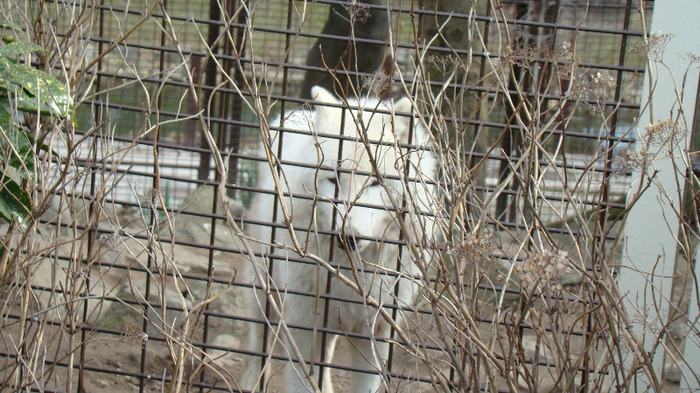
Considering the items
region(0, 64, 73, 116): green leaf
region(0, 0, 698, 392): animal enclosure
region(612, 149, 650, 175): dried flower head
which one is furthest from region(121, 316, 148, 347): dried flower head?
region(612, 149, 650, 175): dried flower head

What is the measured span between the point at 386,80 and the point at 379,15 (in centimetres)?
471

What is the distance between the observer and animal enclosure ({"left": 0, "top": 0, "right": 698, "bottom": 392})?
175 centimetres

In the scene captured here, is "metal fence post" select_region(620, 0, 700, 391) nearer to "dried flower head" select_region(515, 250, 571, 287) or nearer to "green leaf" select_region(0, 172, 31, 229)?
"dried flower head" select_region(515, 250, 571, 287)

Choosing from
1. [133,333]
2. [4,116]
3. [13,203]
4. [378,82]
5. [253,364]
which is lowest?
[253,364]

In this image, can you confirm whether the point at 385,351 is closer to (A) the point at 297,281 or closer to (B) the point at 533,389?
(A) the point at 297,281

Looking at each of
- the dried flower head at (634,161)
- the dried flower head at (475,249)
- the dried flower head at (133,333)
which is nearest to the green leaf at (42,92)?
the dried flower head at (133,333)

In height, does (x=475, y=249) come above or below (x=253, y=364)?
above

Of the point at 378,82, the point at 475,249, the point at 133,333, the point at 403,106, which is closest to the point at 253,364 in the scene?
the point at 403,106

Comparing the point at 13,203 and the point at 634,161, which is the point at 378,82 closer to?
the point at 634,161

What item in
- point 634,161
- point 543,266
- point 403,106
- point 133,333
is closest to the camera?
point 543,266

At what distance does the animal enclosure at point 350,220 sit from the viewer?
1755 mm

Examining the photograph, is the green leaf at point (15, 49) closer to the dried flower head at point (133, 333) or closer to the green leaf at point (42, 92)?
the green leaf at point (42, 92)

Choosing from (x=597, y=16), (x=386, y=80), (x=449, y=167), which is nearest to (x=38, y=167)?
(x=386, y=80)

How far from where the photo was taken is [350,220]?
205 cm
